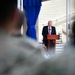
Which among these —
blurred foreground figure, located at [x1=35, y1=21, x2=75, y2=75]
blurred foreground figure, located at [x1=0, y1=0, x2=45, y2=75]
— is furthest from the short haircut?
blurred foreground figure, located at [x1=35, y1=21, x2=75, y2=75]

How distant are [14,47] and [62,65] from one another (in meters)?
0.13

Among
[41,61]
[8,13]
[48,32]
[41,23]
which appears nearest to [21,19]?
[8,13]

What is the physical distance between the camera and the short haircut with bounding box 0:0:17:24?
0.64 m

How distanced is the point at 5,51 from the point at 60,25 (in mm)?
14061

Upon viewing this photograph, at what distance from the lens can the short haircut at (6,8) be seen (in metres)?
0.64

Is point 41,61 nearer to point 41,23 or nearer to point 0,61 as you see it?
point 0,61

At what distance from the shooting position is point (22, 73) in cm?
55

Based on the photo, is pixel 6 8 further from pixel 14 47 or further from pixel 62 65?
pixel 62 65

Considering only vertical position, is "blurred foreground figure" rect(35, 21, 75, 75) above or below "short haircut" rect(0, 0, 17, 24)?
below

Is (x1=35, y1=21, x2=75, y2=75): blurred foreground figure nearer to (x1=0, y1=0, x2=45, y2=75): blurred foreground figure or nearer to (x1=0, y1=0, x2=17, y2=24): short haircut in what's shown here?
(x1=0, y1=0, x2=45, y2=75): blurred foreground figure

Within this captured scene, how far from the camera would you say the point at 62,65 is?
52cm

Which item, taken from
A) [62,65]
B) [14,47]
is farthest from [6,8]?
[62,65]

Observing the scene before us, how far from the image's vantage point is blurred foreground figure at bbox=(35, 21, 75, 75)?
0.52 metres

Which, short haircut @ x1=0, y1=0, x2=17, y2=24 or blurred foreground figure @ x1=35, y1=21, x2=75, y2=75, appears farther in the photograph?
short haircut @ x1=0, y1=0, x2=17, y2=24
